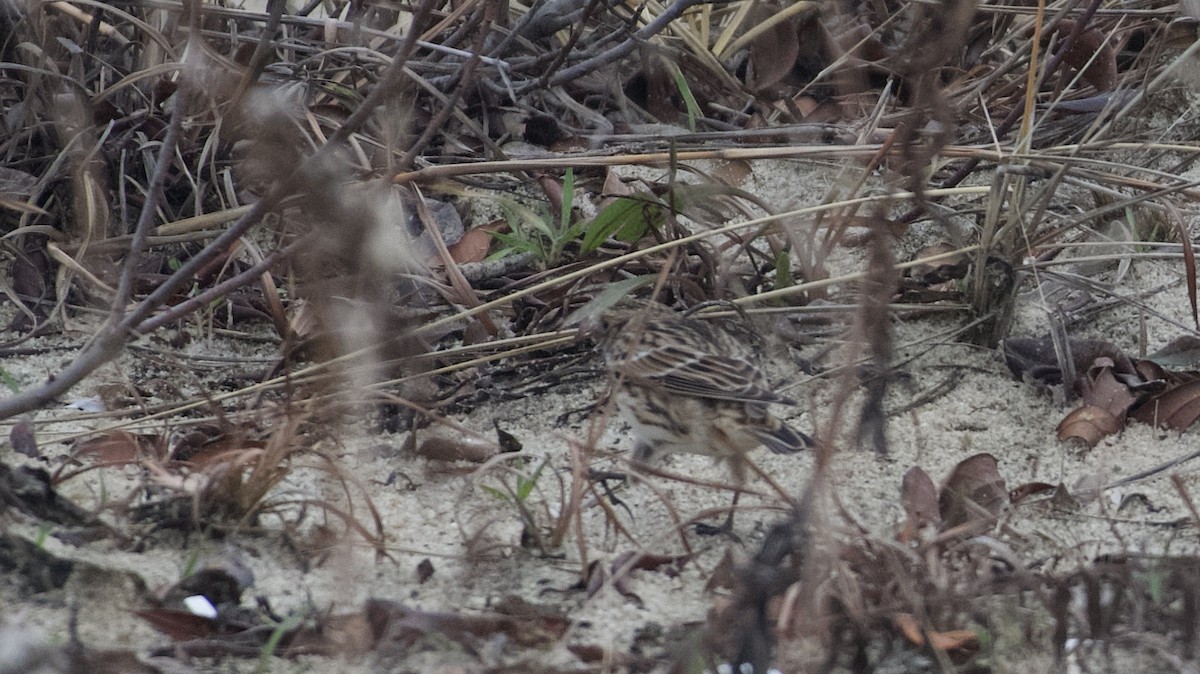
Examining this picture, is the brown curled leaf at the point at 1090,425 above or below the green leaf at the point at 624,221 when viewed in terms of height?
below

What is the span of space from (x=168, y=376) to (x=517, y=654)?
6.19 ft

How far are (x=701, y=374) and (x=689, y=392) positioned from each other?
6cm

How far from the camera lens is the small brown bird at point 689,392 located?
338cm

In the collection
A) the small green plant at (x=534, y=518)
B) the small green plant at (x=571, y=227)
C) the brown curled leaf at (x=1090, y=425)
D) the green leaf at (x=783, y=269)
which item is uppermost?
the small green plant at (x=571, y=227)

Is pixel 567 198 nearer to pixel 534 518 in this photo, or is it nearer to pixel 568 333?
pixel 568 333

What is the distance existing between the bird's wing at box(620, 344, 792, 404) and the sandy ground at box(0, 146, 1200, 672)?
19cm

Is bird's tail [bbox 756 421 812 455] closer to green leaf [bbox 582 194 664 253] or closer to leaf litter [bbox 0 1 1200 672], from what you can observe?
leaf litter [bbox 0 1 1200 672]

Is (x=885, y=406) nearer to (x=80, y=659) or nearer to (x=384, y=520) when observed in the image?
(x=384, y=520)

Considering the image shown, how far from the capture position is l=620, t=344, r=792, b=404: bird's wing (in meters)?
3.41

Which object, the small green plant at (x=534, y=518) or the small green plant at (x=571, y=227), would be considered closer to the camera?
the small green plant at (x=534, y=518)

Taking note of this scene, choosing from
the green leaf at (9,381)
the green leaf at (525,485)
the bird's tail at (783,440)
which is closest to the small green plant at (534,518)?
the green leaf at (525,485)

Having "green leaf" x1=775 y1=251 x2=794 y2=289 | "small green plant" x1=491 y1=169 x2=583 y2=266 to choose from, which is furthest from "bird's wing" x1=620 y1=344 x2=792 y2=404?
"small green plant" x1=491 y1=169 x2=583 y2=266

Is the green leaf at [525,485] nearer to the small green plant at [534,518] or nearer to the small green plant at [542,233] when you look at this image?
the small green plant at [534,518]

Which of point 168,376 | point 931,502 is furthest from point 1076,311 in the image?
point 168,376
